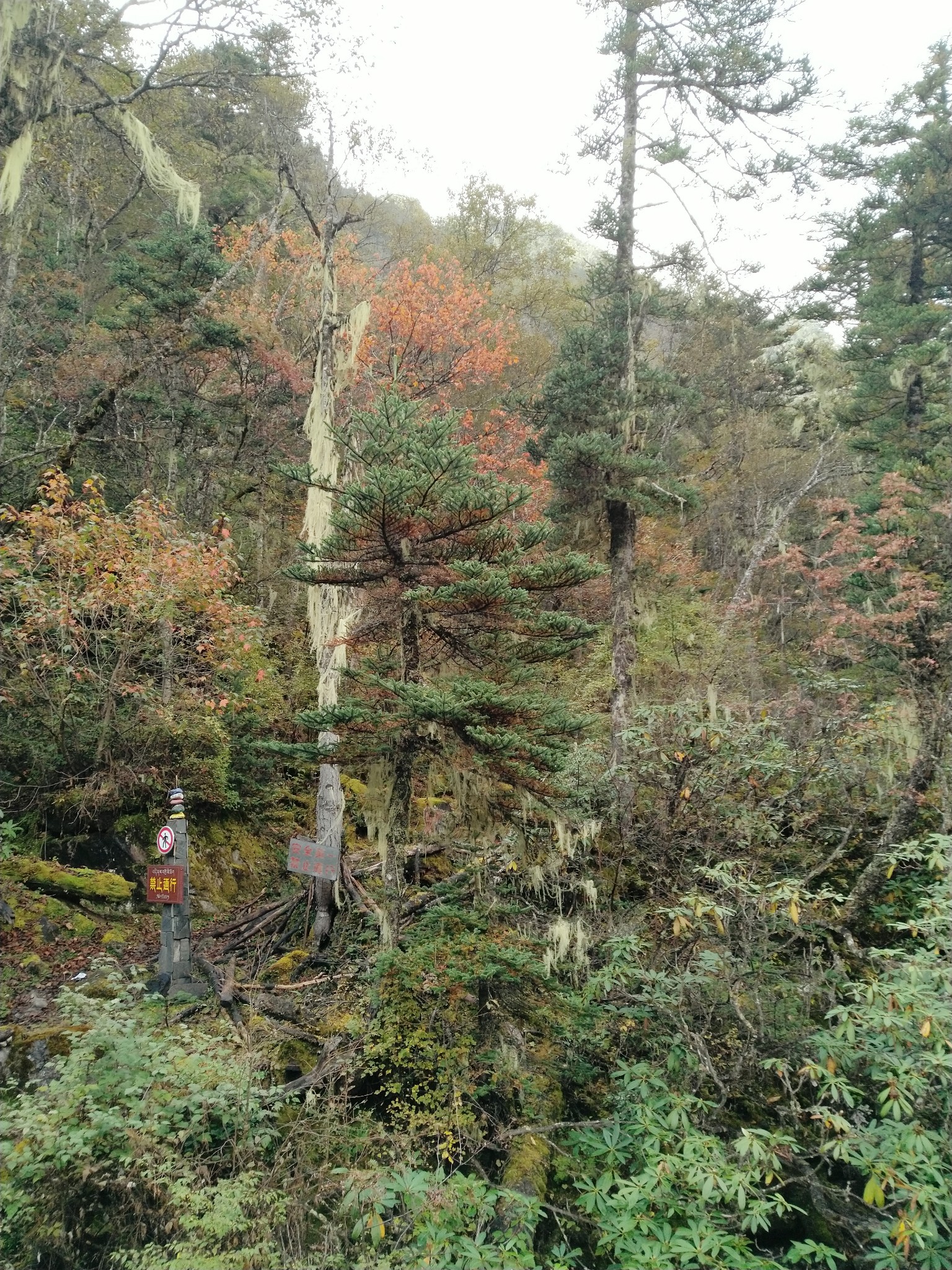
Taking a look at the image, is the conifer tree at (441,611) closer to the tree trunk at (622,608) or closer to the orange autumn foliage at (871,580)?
the tree trunk at (622,608)

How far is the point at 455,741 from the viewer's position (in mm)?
5758

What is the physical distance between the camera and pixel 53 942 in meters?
7.98

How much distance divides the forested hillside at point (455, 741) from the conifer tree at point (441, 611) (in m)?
0.05

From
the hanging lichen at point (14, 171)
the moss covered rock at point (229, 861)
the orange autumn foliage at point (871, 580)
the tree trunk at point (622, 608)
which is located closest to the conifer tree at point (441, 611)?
the tree trunk at point (622, 608)

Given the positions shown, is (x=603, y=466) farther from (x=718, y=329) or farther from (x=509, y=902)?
(x=718, y=329)

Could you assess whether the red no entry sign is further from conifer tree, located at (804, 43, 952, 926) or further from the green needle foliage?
conifer tree, located at (804, 43, 952, 926)

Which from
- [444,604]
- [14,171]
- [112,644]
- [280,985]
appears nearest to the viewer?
[444,604]

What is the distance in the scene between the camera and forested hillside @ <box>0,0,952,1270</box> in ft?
14.4

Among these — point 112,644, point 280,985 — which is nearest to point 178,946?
point 280,985

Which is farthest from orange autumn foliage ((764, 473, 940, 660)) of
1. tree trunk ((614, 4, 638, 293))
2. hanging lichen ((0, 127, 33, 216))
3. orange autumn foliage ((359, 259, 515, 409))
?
hanging lichen ((0, 127, 33, 216))

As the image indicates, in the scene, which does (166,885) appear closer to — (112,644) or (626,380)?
(112,644)

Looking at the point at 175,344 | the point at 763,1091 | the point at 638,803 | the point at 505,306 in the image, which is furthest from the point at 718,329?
the point at 763,1091

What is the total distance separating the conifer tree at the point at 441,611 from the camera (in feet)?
→ 17.7

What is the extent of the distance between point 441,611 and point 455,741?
1173mm
